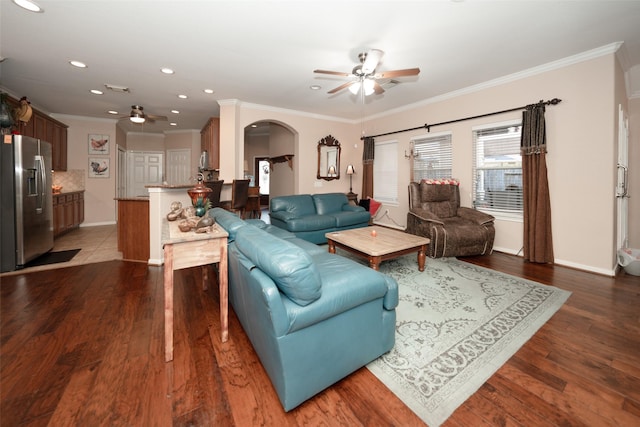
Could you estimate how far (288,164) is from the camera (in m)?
6.77

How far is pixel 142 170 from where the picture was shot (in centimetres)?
800

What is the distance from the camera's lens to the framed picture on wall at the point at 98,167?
655 cm

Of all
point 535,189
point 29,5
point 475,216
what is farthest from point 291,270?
point 535,189

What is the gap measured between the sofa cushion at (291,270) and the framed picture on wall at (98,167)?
7.43 meters

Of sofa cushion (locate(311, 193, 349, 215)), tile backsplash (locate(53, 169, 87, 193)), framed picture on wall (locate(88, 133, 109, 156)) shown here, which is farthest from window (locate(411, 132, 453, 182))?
tile backsplash (locate(53, 169, 87, 193))

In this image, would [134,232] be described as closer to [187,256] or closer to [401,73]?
[187,256]

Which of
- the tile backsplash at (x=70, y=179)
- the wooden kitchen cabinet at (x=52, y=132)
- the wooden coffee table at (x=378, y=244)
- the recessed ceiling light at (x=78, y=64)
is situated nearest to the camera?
the wooden coffee table at (x=378, y=244)

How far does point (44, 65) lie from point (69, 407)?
4479mm

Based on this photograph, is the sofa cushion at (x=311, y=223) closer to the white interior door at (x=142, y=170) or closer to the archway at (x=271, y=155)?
the archway at (x=271, y=155)

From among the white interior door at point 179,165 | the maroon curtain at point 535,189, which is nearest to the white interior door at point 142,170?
the white interior door at point 179,165

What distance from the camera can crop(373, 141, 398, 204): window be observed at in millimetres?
5973

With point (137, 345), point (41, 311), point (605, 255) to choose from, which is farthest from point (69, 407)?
point (605, 255)

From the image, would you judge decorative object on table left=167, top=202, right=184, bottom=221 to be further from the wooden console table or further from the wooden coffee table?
the wooden coffee table

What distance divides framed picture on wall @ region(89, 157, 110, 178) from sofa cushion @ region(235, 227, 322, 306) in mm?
7426
